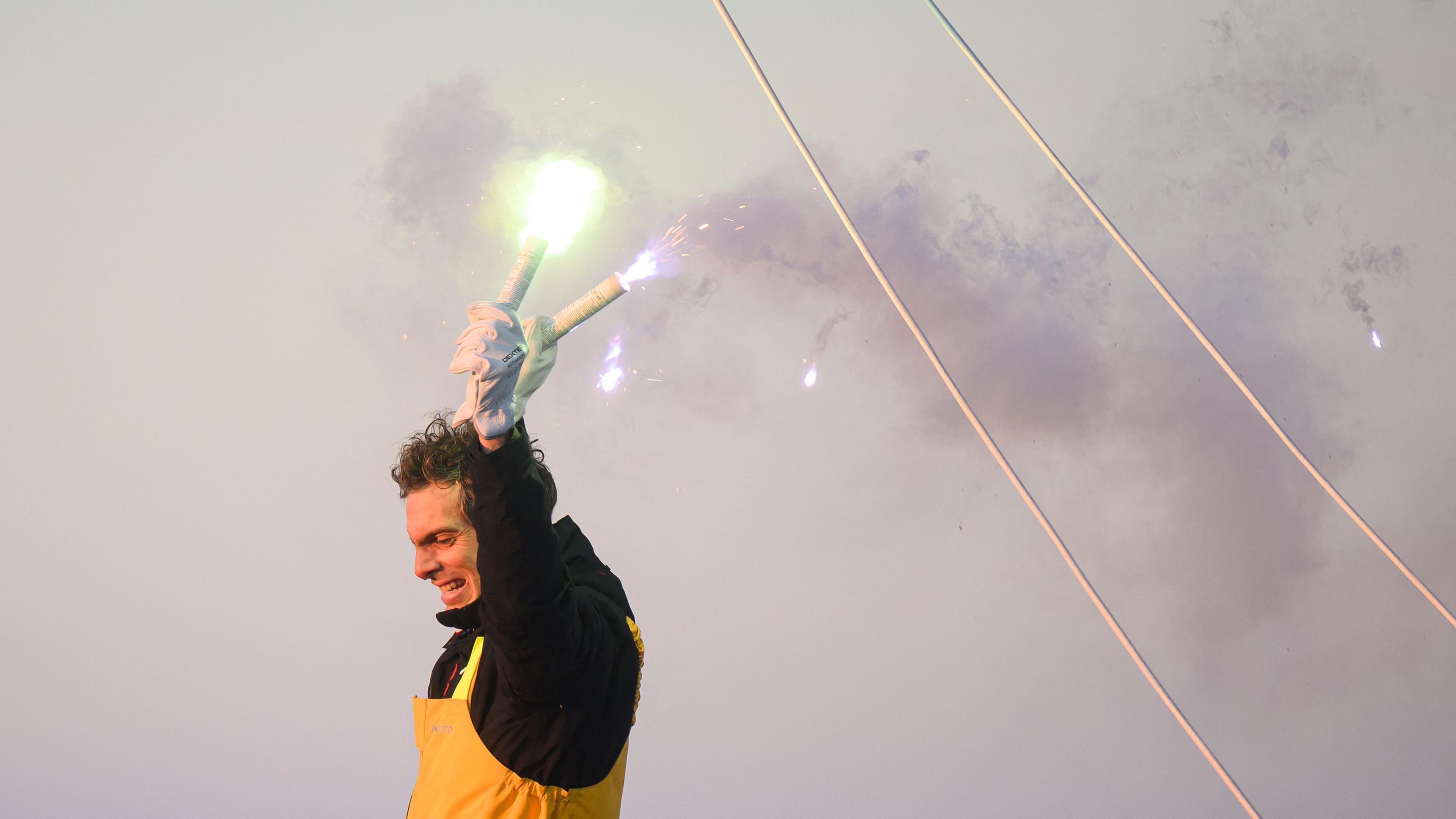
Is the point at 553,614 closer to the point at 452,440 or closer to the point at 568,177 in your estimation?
the point at 452,440

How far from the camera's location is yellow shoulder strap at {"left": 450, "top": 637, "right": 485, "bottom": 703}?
10.7 feet

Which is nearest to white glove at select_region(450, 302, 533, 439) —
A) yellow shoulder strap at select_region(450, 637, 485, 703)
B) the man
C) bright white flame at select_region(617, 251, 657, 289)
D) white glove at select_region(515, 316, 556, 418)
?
the man

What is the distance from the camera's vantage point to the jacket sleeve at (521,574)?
8.46ft

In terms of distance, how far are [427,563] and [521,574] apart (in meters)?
1.34

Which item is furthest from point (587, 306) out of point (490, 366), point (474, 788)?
point (474, 788)

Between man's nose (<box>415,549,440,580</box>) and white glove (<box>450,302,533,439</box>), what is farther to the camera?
man's nose (<box>415,549,440,580</box>)

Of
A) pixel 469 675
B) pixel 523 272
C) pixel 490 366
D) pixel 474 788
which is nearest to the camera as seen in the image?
pixel 490 366

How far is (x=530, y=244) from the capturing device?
322 centimetres

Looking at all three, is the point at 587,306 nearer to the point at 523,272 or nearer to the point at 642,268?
the point at 523,272

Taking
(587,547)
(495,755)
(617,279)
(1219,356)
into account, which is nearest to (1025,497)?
(1219,356)

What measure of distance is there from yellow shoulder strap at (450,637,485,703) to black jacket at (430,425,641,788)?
74mm

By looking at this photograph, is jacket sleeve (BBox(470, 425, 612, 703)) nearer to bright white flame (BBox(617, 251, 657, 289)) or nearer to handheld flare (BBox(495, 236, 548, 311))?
handheld flare (BBox(495, 236, 548, 311))

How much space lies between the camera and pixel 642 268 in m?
3.67

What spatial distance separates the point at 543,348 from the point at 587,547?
1142 millimetres
